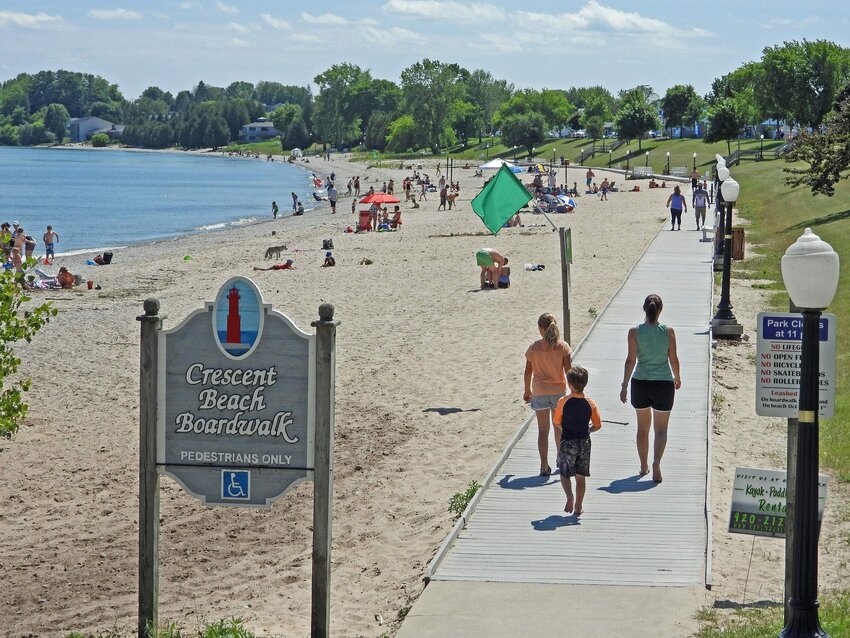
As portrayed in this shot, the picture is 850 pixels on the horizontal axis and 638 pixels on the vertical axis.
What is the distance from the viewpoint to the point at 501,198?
17672mm

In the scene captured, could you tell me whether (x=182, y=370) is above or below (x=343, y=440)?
above

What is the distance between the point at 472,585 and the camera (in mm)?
8023

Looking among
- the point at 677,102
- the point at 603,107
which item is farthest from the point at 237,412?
the point at 603,107

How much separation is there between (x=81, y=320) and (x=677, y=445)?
16096 mm

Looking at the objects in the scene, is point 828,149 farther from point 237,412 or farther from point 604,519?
point 237,412

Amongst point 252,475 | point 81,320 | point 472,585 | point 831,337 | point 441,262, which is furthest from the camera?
point 441,262

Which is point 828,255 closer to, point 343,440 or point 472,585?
point 472,585

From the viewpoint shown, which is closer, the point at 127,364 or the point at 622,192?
the point at 127,364

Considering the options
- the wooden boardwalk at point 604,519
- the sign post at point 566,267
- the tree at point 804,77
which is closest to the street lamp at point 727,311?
the sign post at point 566,267

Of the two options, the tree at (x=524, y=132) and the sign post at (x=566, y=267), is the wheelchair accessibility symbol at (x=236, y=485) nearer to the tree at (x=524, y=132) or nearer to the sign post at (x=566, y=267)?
the sign post at (x=566, y=267)

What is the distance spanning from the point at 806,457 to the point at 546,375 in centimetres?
438

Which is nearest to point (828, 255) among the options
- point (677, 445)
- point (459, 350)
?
point (677, 445)

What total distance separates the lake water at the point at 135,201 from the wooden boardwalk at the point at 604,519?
140ft

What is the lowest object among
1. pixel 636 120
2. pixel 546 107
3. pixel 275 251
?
pixel 275 251
